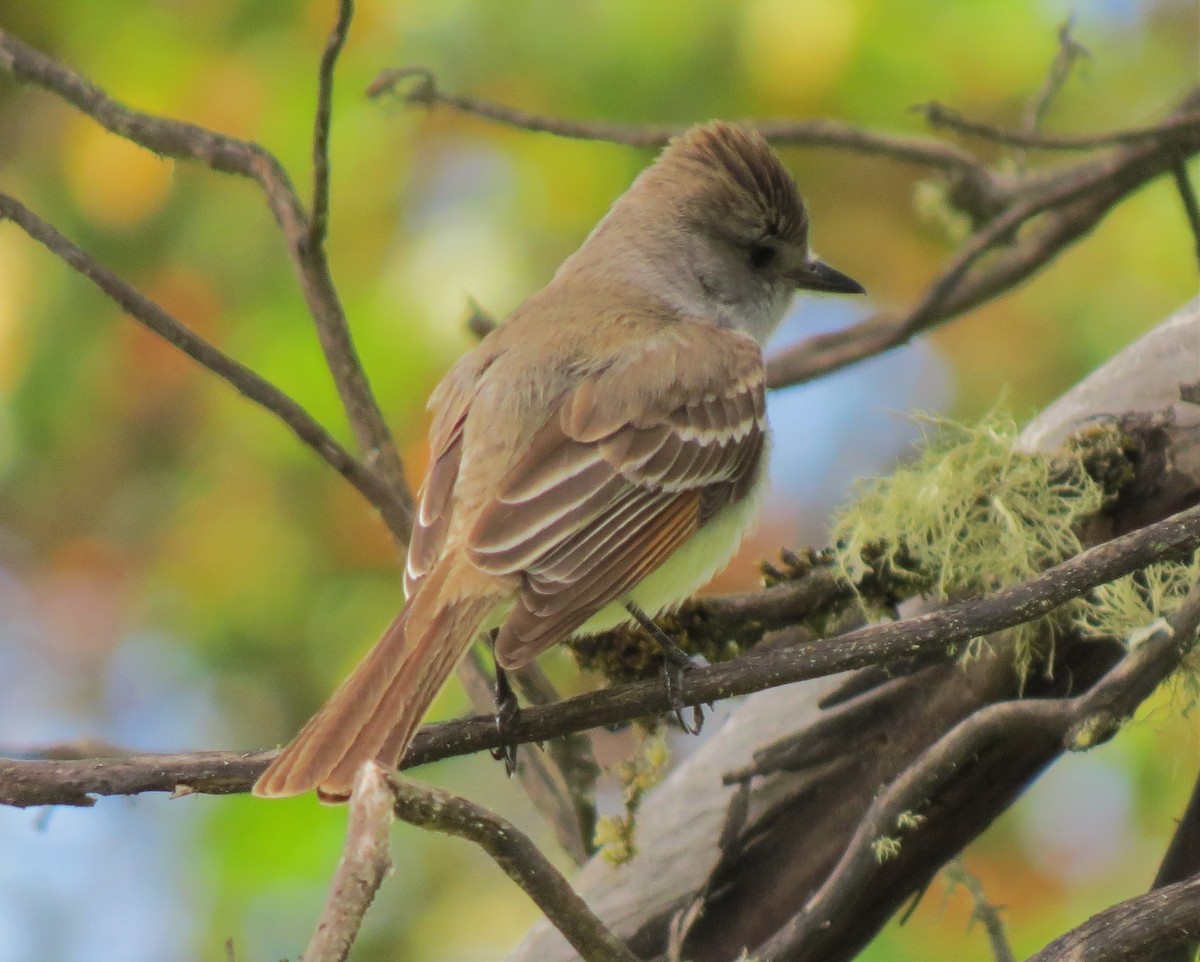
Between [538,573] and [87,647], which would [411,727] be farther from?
[87,647]

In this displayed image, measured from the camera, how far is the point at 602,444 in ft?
10.4

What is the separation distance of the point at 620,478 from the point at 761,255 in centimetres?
132

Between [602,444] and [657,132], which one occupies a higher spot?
[657,132]

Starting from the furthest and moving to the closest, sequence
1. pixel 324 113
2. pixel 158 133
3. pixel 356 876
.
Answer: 1. pixel 158 133
2. pixel 324 113
3. pixel 356 876

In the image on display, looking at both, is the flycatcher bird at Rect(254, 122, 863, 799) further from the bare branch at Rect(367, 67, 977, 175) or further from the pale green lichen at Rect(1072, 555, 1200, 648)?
the pale green lichen at Rect(1072, 555, 1200, 648)

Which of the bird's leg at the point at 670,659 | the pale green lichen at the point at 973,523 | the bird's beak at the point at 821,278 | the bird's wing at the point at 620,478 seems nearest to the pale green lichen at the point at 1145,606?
the pale green lichen at the point at 973,523

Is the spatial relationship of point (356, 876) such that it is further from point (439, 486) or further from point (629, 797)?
point (439, 486)

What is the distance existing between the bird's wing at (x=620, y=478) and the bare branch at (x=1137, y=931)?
1.04 metres

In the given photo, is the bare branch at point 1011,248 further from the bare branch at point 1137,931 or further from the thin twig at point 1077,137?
the bare branch at point 1137,931

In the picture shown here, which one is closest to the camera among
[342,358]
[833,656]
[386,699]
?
[833,656]

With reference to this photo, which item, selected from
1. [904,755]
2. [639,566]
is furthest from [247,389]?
[904,755]

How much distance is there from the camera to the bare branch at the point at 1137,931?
2.01 metres

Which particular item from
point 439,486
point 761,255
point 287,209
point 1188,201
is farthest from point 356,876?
point 761,255

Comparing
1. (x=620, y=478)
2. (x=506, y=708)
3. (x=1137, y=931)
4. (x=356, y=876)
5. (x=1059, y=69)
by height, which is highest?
(x=1059, y=69)
